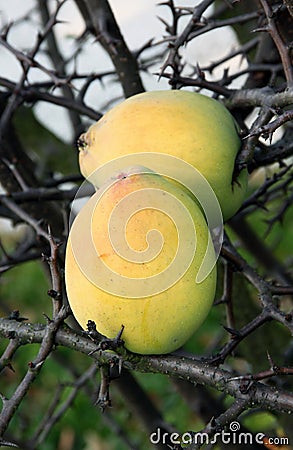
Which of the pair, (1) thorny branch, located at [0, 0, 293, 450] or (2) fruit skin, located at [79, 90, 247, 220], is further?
(2) fruit skin, located at [79, 90, 247, 220]

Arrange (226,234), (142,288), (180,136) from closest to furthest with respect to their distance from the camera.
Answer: (142,288)
(180,136)
(226,234)

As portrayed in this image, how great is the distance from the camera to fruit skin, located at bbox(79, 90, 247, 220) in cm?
104

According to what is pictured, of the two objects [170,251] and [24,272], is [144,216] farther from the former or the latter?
[24,272]

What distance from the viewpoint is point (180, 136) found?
1042 millimetres

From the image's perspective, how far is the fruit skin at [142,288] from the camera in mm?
910

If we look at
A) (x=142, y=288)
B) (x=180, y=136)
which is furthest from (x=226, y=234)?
(x=142, y=288)

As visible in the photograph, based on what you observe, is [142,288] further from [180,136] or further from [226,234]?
[226,234]

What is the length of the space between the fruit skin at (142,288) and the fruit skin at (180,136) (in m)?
0.10

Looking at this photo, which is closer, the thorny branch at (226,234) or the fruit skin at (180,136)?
the thorny branch at (226,234)

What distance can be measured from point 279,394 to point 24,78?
95cm

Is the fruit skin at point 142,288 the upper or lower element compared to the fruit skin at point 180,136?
lower

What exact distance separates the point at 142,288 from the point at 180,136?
25 centimetres

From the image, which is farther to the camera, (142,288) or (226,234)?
(226,234)

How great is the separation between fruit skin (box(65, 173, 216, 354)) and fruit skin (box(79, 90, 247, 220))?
0.10m
